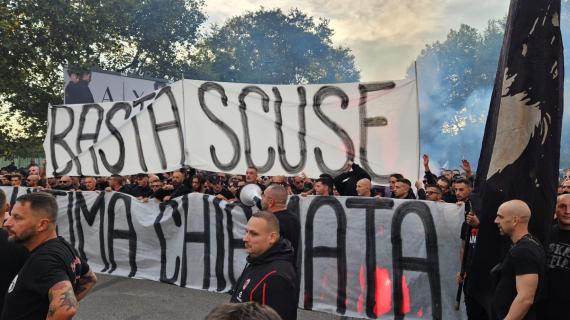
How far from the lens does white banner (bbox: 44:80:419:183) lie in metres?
5.79

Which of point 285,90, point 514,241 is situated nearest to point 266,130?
point 285,90

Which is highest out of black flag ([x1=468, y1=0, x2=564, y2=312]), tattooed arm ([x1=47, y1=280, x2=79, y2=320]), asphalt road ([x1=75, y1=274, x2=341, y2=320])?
black flag ([x1=468, y1=0, x2=564, y2=312])

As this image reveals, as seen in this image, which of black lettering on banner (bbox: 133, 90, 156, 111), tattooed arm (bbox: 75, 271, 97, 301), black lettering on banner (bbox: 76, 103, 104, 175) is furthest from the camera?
black lettering on banner (bbox: 76, 103, 104, 175)

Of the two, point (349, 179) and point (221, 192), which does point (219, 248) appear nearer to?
point (221, 192)

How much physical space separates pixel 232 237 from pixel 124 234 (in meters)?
1.87

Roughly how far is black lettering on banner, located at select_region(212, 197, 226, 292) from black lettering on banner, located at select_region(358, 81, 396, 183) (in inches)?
81.0

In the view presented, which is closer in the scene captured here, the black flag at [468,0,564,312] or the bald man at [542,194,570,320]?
the bald man at [542,194,570,320]

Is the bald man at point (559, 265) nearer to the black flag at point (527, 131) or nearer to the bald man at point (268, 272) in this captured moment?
the black flag at point (527, 131)

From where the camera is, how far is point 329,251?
17.4 ft

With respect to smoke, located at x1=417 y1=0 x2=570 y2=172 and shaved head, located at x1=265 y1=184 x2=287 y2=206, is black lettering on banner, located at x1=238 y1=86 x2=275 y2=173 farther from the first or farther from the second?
smoke, located at x1=417 y1=0 x2=570 y2=172

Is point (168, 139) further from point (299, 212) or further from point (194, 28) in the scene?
point (194, 28)

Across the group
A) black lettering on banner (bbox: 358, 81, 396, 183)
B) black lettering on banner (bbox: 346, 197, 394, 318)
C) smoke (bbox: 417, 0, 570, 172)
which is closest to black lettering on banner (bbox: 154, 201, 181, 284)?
black lettering on banner (bbox: 346, 197, 394, 318)

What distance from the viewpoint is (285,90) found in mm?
6387

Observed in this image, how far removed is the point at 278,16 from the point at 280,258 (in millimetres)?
49307
